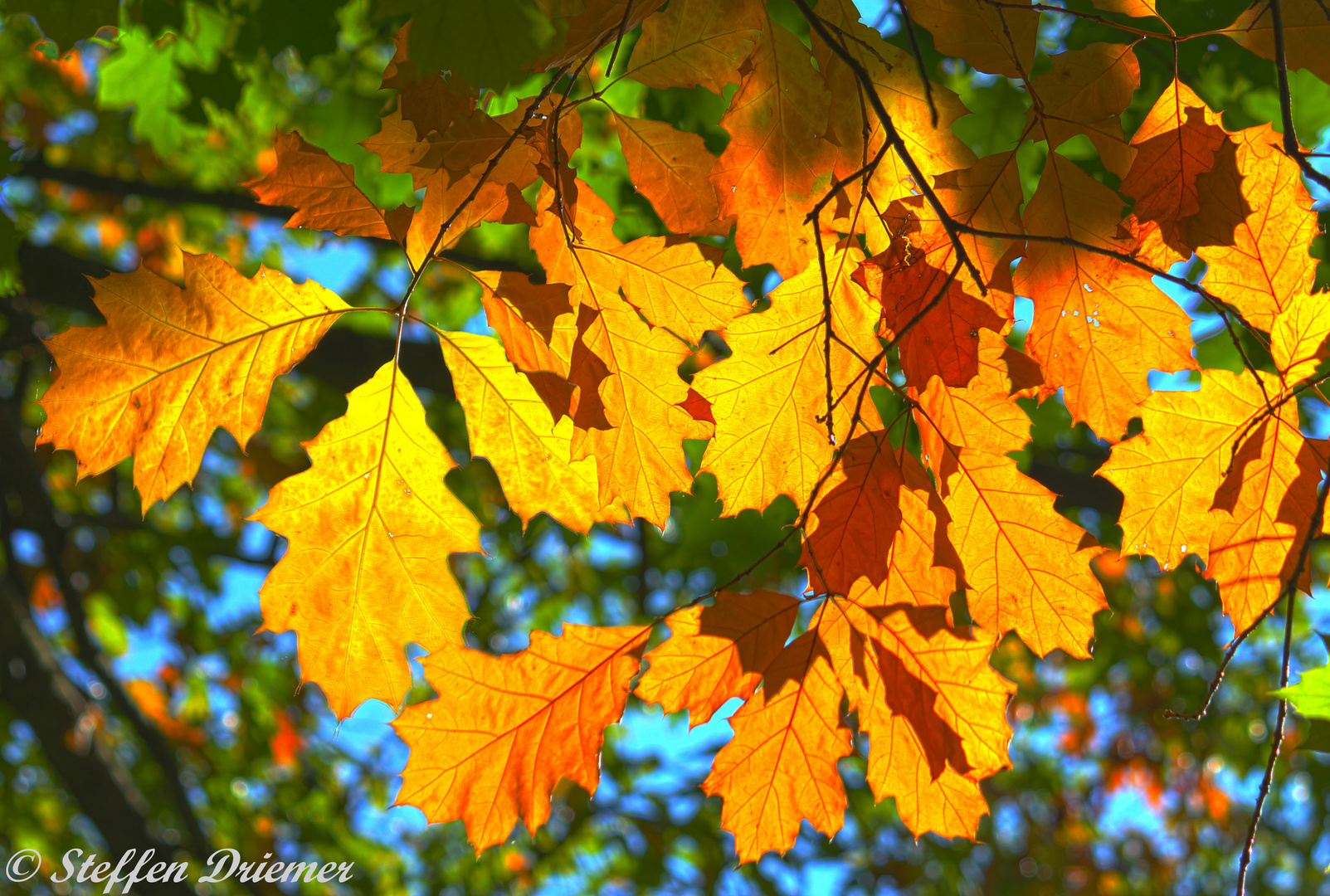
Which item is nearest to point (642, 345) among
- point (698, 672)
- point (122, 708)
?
point (698, 672)

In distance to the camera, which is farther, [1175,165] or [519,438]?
[519,438]

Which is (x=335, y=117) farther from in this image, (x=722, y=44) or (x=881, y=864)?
(x=881, y=864)

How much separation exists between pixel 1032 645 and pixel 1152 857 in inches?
253

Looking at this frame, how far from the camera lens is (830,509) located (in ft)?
3.24

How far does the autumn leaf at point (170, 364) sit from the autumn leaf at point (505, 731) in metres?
0.41

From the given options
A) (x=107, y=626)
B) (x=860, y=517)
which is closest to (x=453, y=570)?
(x=107, y=626)

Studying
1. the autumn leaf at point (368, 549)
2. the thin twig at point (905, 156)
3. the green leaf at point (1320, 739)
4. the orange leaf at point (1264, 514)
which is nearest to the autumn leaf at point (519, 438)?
the autumn leaf at point (368, 549)

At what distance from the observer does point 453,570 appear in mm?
3980

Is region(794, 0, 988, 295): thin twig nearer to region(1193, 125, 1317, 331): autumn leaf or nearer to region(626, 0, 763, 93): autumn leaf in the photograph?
region(626, 0, 763, 93): autumn leaf

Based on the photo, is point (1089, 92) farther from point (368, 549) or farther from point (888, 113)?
point (368, 549)

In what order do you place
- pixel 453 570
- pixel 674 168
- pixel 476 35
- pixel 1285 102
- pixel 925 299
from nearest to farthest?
pixel 476 35, pixel 1285 102, pixel 925 299, pixel 674 168, pixel 453 570

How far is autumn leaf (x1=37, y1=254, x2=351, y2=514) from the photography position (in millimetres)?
989

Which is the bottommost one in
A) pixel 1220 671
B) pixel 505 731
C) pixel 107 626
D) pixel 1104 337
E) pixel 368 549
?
pixel 505 731

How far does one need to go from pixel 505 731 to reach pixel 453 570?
9.93 feet
